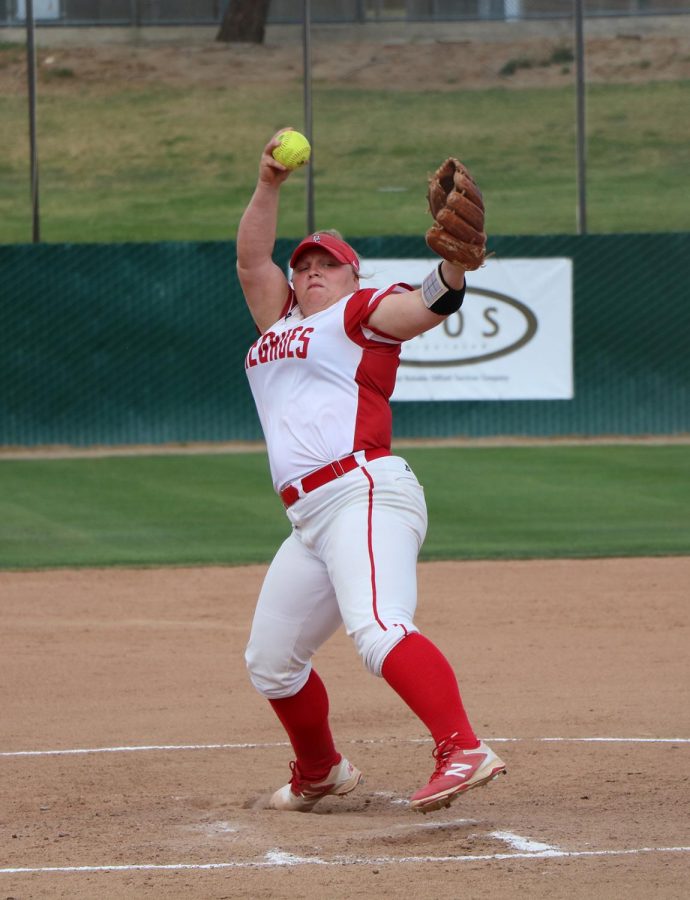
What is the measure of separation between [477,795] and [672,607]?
3690 millimetres

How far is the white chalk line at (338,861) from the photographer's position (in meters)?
4.04

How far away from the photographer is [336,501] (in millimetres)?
4430

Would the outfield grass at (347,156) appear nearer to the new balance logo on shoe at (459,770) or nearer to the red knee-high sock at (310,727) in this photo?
the red knee-high sock at (310,727)

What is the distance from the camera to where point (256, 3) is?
1013 inches

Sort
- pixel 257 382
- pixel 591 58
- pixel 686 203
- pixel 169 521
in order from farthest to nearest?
pixel 591 58, pixel 686 203, pixel 169 521, pixel 257 382

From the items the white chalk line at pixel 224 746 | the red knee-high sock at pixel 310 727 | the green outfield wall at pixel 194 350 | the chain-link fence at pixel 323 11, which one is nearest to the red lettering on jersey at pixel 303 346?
the red knee-high sock at pixel 310 727

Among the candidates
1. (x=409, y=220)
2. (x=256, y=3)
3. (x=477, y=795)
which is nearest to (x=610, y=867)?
(x=477, y=795)

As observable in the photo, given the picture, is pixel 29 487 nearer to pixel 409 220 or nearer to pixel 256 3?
pixel 409 220

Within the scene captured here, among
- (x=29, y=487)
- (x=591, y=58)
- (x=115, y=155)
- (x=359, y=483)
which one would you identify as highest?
(x=591, y=58)

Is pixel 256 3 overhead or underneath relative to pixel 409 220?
overhead

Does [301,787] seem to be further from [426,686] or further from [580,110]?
[580,110]

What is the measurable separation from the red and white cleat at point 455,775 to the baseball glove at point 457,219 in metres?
1.42

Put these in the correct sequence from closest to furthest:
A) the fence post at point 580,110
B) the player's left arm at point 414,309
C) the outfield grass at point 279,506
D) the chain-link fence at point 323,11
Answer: the player's left arm at point 414,309, the outfield grass at point 279,506, the fence post at point 580,110, the chain-link fence at point 323,11

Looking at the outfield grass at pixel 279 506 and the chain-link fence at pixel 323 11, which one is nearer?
the outfield grass at pixel 279 506
